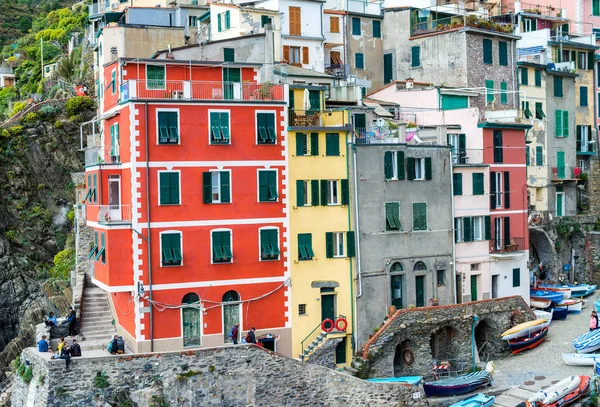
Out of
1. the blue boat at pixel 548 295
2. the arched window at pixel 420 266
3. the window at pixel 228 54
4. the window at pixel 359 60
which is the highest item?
the window at pixel 359 60

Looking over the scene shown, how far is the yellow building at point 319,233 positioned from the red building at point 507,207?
10.5 m

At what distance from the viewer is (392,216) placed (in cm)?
4888

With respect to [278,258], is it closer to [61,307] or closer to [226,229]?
[226,229]

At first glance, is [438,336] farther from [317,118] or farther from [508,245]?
[317,118]

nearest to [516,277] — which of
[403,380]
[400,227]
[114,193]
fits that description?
[400,227]

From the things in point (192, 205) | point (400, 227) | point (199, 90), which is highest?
point (199, 90)

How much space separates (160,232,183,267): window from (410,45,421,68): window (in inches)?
1043

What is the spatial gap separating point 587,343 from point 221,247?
65.4 feet

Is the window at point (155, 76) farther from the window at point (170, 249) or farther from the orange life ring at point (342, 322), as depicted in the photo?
the orange life ring at point (342, 322)

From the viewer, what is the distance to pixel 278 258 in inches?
1800

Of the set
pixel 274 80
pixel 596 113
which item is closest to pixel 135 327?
pixel 274 80

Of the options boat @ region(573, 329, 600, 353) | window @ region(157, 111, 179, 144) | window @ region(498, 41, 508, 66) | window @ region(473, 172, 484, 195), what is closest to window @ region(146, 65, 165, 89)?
window @ region(157, 111, 179, 144)

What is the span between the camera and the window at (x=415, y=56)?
64.0 meters

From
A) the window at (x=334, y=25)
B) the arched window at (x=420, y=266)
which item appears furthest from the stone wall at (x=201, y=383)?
the window at (x=334, y=25)
